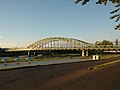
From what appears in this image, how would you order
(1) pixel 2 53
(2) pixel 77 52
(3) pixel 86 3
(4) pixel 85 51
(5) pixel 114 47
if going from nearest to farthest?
(3) pixel 86 3
(5) pixel 114 47
(4) pixel 85 51
(2) pixel 77 52
(1) pixel 2 53

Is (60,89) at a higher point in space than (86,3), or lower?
lower

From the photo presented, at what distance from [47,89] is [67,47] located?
14325 cm

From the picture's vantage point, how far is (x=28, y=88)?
1145 cm

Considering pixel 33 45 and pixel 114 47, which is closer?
pixel 114 47

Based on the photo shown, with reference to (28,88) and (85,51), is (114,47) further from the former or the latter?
(28,88)

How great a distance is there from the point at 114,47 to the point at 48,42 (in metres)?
61.9

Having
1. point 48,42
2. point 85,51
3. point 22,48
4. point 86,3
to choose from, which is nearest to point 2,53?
point 22,48

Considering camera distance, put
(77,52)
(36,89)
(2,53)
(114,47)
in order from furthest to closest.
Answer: (2,53) < (77,52) < (114,47) < (36,89)

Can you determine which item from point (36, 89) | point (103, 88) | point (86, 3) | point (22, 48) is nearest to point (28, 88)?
point (36, 89)

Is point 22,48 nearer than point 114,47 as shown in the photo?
No

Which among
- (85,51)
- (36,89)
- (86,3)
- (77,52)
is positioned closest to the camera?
(36,89)

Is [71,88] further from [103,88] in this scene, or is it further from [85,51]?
[85,51]

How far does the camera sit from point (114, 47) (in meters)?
143

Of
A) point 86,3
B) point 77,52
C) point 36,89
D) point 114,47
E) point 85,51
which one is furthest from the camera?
point 77,52
